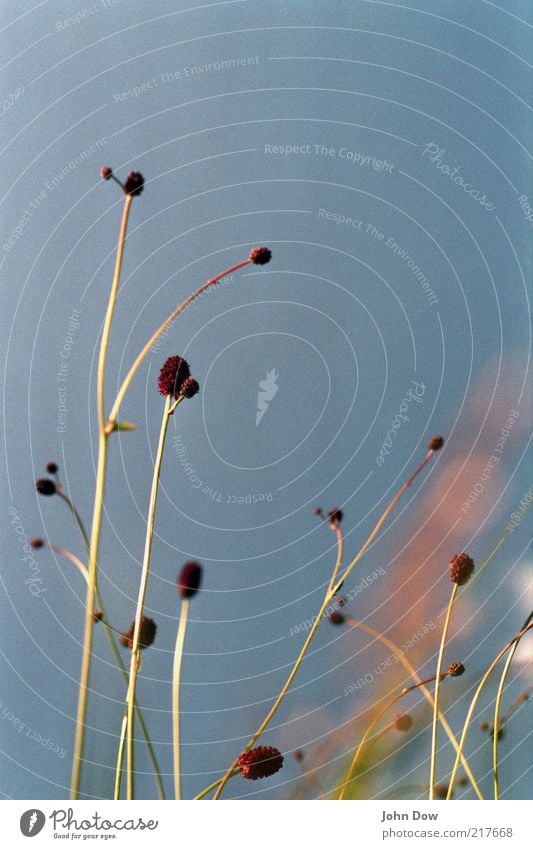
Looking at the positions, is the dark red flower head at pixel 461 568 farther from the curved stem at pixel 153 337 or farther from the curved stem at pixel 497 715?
the curved stem at pixel 153 337

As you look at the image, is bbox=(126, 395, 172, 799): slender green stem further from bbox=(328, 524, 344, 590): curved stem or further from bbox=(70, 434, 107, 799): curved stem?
bbox=(328, 524, 344, 590): curved stem

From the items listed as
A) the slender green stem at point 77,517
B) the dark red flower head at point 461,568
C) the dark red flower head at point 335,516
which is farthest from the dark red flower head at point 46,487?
the dark red flower head at point 461,568

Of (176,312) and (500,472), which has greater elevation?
(176,312)

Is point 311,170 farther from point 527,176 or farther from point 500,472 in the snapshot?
point 500,472
